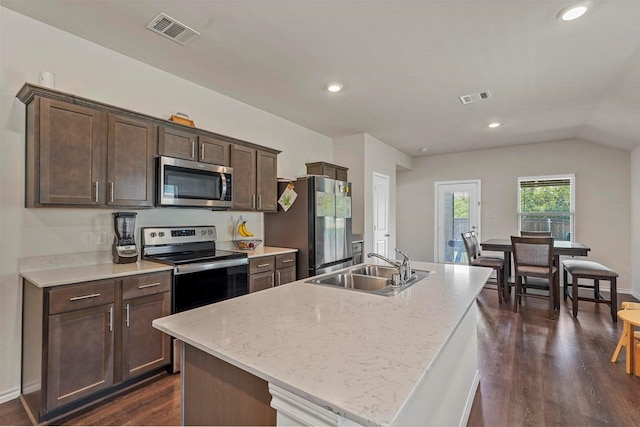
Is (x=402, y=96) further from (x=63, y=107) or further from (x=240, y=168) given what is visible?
(x=63, y=107)

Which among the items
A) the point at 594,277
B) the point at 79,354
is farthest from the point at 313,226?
the point at 594,277

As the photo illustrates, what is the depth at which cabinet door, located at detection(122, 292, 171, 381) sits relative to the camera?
2164 millimetres

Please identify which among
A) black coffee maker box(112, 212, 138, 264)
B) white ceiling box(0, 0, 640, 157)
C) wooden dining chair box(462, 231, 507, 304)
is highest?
white ceiling box(0, 0, 640, 157)

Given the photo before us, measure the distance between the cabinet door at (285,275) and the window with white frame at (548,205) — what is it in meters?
4.73

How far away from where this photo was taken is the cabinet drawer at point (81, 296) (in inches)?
72.9

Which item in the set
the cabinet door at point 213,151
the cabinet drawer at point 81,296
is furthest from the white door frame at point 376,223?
the cabinet drawer at point 81,296

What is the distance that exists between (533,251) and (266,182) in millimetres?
3465

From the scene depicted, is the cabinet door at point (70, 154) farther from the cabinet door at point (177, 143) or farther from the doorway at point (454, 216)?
the doorway at point (454, 216)

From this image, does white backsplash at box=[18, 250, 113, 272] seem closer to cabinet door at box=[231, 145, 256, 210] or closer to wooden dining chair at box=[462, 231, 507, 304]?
cabinet door at box=[231, 145, 256, 210]

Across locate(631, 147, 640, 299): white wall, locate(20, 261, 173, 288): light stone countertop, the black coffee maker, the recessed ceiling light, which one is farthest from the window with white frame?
the black coffee maker

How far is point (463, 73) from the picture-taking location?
2.94 meters

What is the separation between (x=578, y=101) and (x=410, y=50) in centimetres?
254

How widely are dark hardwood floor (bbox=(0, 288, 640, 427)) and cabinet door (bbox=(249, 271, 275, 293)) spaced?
1.00 meters

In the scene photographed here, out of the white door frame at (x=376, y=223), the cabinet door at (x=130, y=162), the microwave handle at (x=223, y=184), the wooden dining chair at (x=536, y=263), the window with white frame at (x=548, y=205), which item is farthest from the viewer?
the window with white frame at (x=548, y=205)
